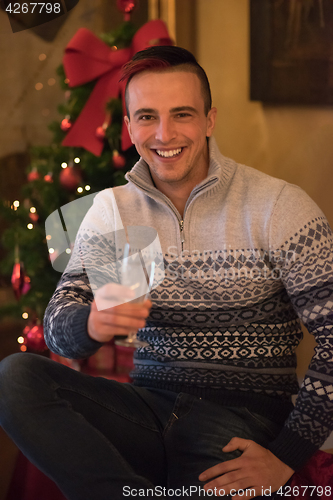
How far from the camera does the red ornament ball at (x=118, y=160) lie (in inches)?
59.9

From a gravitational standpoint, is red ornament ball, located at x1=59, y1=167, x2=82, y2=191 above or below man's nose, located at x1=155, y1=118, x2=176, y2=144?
below

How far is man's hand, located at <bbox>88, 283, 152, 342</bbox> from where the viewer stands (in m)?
0.75

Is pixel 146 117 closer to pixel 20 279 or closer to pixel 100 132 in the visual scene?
pixel 100 132

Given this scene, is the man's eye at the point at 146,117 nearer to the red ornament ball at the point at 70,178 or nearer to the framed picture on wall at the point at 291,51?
the red ornament ball at the point at 70,178

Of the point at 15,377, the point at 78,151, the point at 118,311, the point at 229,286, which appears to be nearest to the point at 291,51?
the point at 78,151

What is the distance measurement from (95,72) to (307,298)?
1.01m

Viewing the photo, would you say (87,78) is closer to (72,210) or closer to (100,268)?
(72,210)

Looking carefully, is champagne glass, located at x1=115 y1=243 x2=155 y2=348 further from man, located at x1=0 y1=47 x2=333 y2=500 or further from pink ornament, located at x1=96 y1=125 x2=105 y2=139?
pink ornament, located at x1=96 y1=125 x2=105 y2=139

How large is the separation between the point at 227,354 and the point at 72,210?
0.72m

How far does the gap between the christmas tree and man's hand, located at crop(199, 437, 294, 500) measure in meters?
0.88

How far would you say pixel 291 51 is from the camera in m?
1.52

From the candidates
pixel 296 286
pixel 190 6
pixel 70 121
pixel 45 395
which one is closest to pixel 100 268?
pixel 45 395

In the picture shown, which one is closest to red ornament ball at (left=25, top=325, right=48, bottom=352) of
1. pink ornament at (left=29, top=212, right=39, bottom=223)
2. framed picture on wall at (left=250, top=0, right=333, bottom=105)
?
pink ornament at (left=29, top=212, right=39, bottom=223)

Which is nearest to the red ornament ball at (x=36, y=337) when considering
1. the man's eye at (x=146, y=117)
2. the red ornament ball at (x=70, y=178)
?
the red ornament ball at (x=70, y=178)
